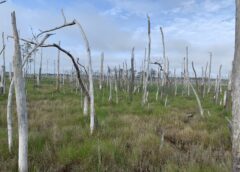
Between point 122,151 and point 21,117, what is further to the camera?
point 122,151

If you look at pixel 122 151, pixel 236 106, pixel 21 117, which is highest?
pixel 236 106

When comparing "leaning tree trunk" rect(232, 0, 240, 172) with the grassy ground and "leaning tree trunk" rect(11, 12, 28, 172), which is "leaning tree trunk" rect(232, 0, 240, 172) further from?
"leaning tree trunk" rect(11, 12, 28, 172)

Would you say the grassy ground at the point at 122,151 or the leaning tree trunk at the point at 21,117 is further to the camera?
the grassy ground at the point at 122,151

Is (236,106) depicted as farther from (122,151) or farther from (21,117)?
(21,117)

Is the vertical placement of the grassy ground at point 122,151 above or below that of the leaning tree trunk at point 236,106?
below

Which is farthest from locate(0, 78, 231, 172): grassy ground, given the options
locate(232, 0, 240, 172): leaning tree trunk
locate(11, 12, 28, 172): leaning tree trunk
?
locate(232, 0, 240, 172): leaning tree trunk

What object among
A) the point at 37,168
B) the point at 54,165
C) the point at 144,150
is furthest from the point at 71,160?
the point at 144,150

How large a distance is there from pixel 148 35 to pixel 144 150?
14129mm

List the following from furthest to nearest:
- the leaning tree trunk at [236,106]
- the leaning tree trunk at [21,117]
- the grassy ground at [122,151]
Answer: the grassy ground at [122,151], the leaning tree trunk at [21,117], the leaning tree trunk at [236,106]

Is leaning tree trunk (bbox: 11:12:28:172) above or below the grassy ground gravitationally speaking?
above

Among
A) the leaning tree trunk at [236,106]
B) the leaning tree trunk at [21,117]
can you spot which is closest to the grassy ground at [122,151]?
the leaning tree trunk at [21,117]

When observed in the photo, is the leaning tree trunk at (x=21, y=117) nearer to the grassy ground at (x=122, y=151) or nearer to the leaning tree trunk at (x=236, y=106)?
the grassy ground at (x=122, y=151)

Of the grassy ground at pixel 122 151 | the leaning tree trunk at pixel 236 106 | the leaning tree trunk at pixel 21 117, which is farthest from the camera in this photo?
the grassy ground at pixel 122 151

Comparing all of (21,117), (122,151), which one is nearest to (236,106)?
(122,151)
